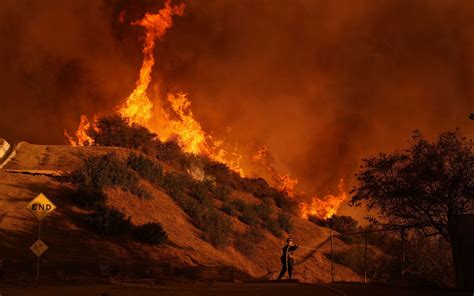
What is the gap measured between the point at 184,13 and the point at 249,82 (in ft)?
34.7

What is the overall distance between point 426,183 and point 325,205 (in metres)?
25.9

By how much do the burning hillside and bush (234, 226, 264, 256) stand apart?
12705 mm

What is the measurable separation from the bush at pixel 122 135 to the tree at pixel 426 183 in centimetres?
2307

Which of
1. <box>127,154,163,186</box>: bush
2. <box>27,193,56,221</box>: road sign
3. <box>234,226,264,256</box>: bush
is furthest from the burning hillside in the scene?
<box>27,193,56,221</box>: road sign

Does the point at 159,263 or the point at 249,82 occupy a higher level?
the point at 249,82

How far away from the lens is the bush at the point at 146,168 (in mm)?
31750

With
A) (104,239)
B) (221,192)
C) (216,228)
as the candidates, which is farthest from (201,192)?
(104,239)

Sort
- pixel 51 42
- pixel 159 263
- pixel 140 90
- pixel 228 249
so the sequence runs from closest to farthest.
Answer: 1. pixel 159 263
2. pixel 228 249
3. pixel 140 90
4. pixel 51 42

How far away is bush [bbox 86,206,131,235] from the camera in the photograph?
22223 millimetres

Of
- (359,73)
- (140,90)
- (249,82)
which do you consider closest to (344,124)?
(359,73)

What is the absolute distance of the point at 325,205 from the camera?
4494cm

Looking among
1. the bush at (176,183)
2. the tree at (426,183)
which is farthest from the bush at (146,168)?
the tree at (426,183)

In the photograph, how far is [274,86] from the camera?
168 feet

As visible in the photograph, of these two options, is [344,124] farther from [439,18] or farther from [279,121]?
[439,18]
